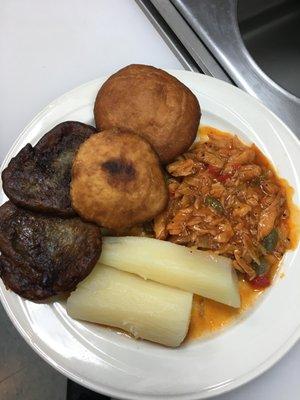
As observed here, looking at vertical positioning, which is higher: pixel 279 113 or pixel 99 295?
pixel 99 295

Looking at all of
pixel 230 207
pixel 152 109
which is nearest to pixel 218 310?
pixel 230 207

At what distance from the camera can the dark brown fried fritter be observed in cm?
138

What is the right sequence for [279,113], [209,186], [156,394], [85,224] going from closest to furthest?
[156,394]
[85,224]
[209,186]
[279,113]

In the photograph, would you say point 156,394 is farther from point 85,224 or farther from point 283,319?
point 85,224

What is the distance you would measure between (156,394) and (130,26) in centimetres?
150

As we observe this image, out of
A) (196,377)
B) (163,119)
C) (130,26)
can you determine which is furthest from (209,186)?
(130,26)

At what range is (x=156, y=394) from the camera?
1.34 meters

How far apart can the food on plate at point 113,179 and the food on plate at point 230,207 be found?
0.13m

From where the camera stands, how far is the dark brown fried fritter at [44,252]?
1379mm

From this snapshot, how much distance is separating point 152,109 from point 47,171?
377 millimetres

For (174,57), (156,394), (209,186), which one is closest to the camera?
(156,394)

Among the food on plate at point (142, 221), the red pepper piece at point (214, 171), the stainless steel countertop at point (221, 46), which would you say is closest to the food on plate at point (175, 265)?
the food on plate at point (142, 221)

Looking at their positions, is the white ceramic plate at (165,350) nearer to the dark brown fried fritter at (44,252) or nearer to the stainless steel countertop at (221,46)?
the dark brown fried fritter at (44,252)

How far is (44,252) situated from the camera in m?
1.40
